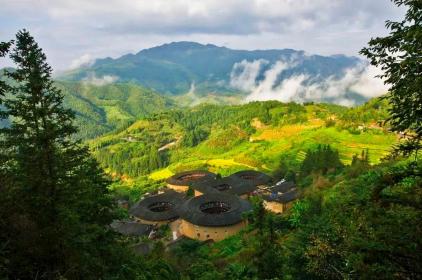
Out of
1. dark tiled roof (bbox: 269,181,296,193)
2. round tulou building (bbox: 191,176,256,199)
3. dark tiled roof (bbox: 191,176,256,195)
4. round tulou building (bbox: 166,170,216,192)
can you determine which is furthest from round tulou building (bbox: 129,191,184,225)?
dark tiled roof (bbox: 269,181,296,193)

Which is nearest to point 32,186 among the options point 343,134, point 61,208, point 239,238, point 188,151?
point 61,208

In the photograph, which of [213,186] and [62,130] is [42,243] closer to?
[62,130]

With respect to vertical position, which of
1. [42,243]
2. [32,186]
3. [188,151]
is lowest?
[188,151]

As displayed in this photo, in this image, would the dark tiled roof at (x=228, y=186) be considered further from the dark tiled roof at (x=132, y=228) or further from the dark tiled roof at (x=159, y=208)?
the dark tiled roof at (x=132, y=228)

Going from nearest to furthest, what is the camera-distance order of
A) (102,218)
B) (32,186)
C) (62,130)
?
(32,186) → (62,130) → (102,218)

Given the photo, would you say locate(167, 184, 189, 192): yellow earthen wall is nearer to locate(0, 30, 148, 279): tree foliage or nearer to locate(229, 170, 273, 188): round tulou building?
locate(229, 170, 273, 188): round tulou building

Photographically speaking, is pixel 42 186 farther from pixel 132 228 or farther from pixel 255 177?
pixel 255 177
